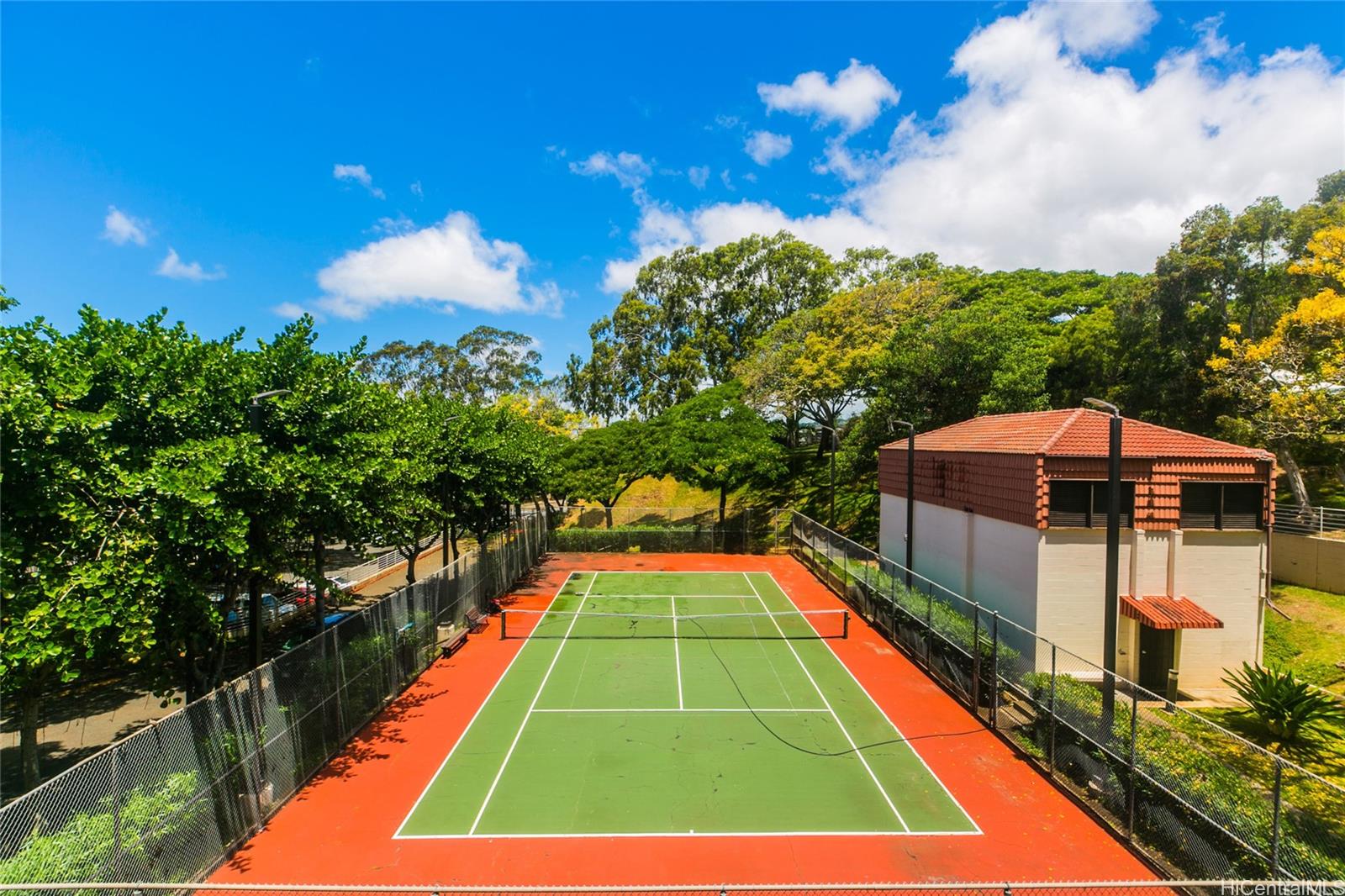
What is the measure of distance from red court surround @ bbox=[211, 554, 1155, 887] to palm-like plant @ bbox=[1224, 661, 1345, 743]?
3.90 meters

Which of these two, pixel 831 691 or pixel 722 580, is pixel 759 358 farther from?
pixel 831 691

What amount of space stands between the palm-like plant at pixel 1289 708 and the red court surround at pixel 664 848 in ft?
12.8

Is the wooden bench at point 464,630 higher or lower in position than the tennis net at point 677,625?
higher

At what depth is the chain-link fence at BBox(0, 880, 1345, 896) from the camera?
5.66 meters

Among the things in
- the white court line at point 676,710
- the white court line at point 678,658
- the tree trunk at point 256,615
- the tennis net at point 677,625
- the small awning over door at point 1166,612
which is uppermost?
the tree trunk at point 256,615

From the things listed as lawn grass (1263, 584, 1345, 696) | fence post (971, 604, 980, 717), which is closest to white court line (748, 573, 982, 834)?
fence post (971, 604, 980, 717)

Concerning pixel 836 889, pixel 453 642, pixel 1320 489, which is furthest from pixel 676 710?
pixel 1320 489

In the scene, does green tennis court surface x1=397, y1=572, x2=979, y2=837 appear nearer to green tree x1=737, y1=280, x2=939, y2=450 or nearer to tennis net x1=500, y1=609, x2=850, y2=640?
tennis net x1=500, y1=609, x2=850, y2=640

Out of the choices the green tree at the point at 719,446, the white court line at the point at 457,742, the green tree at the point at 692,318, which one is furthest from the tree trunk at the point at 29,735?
the green tree at the point at 692,318

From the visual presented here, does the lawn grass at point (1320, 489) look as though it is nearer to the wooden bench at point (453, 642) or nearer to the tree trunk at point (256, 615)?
the wooden bench at point (453, 642)

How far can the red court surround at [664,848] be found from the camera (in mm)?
8508

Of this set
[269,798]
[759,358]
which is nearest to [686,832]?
[269,798]

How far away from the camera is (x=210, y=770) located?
8.54 meters

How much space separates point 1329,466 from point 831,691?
2720cm
